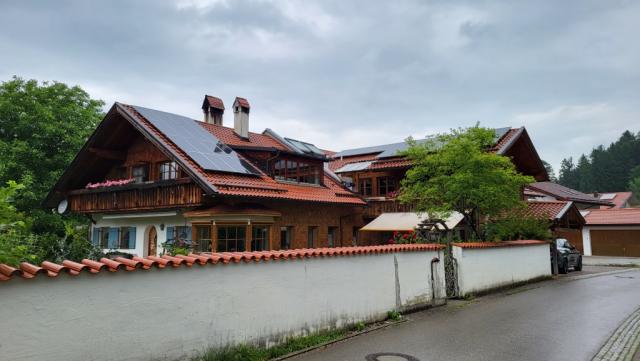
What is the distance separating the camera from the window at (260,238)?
17.6 metres

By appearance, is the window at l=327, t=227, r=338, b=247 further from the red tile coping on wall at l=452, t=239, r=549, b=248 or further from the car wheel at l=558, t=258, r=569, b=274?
the car wheel at l=558, t=258, r=569, b=274

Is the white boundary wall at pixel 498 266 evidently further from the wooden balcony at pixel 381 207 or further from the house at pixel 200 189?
the house at pixel 200 189

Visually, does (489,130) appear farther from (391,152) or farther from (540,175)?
(540,175)

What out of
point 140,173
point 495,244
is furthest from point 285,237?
point 495,244

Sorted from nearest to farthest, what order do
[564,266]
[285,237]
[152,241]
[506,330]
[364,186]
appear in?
[506,330] → [285,237] → [152,241] → [564,266] → [364,186]

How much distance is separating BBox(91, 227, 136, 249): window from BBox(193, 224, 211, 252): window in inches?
201

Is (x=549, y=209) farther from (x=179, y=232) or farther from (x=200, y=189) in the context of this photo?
(x=179, y=232)

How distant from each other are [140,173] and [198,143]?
12.5ft

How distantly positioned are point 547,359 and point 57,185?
75.1ft

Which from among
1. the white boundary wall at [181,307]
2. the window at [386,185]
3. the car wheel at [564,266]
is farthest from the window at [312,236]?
the car wheel at [564,266]

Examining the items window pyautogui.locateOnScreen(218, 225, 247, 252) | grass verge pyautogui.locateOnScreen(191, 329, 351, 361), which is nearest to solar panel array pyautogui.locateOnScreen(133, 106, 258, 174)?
window pyautogui.locateOnScreen(218, 225, 247, 252)

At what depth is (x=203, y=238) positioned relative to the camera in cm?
1689

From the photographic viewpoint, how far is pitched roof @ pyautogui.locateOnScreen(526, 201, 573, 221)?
21.4m

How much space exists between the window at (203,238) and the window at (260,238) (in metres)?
1.72
